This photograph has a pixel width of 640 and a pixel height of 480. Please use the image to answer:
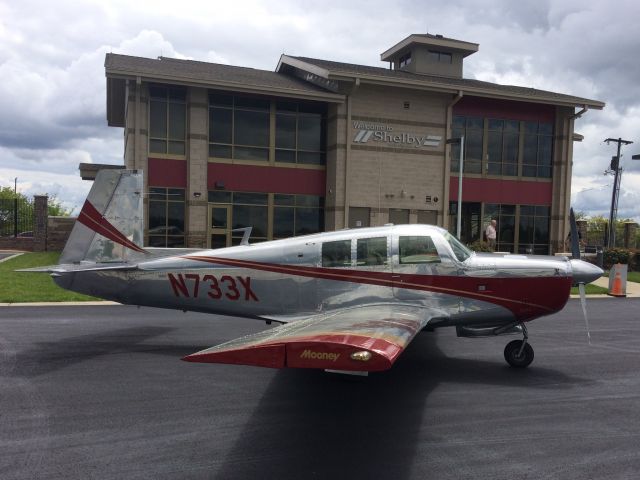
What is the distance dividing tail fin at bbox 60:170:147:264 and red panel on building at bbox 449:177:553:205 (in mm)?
→ 21499

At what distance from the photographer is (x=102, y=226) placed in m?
8.12

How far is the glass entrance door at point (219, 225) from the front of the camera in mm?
23312

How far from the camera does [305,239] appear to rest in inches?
295

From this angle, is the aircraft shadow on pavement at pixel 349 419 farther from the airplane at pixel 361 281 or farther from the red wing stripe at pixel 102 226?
the red wing stripe at pixel 102 226

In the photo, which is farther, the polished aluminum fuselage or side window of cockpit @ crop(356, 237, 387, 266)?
side window of cockpit @ crop(356, 237, 387, 266)

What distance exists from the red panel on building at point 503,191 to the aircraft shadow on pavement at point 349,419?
20902 mm

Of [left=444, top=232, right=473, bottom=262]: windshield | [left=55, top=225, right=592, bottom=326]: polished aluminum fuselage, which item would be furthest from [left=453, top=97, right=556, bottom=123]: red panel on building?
[left=55, top=225, right=592, bottom=326]: polished aluminum fuselage

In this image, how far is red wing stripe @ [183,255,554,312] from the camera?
6961 mm

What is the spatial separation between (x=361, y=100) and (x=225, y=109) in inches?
275

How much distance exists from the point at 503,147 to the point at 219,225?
1694cm

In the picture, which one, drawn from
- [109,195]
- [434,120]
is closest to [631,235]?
[434,120]

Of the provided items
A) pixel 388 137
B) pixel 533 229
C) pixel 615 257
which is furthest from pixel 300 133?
pixel 615 257

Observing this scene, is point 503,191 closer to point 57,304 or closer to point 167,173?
point 167,173

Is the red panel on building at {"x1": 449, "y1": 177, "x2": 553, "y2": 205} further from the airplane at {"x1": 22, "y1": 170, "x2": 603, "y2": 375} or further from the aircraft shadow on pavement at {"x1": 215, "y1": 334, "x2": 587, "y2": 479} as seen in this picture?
the aircraft shadow on pavement at {"x1": 215, "y1": 334, "x2": 587, "y2": 479}
